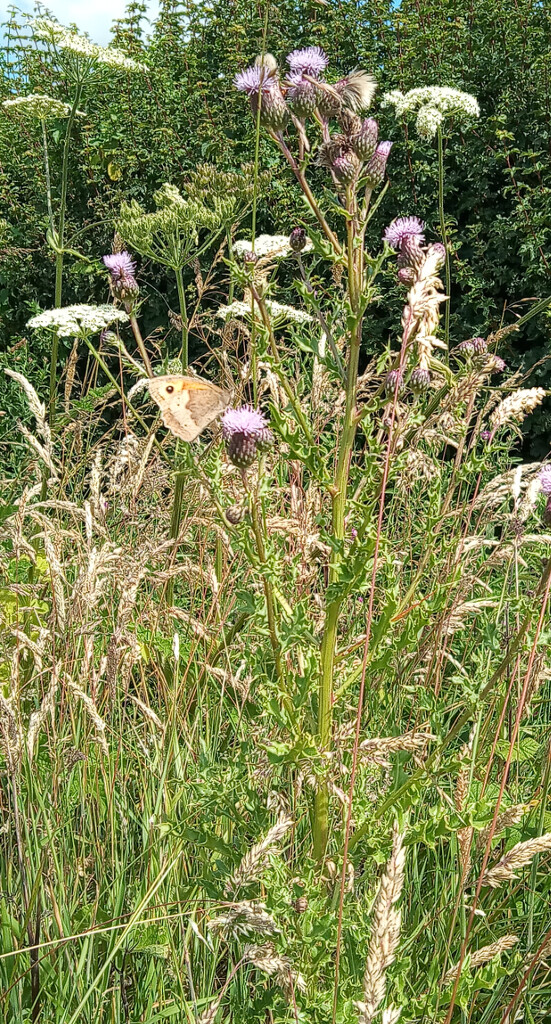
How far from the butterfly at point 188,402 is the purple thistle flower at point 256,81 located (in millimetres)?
740

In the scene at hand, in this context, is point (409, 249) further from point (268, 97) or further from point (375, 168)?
point (268, 97)

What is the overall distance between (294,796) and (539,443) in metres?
3.83

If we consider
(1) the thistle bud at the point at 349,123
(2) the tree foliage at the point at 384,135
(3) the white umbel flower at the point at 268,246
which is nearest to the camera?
(1) the thistle bud at the point at 349,123

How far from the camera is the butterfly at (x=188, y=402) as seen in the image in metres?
2.49

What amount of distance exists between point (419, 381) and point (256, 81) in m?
0.86

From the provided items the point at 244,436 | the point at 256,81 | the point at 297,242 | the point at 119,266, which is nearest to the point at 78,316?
the point at 119,266

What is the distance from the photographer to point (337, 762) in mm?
1935

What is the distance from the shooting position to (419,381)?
79.2 inches

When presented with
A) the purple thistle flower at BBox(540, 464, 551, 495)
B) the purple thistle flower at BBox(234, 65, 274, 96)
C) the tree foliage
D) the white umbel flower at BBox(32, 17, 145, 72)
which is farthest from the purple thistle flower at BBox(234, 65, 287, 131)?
the tree foliage

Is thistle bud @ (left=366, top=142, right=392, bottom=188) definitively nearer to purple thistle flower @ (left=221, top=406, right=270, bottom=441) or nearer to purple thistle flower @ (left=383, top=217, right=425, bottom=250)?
purple thistle flower @ (left=383, top=217, right=425, bottom=250)

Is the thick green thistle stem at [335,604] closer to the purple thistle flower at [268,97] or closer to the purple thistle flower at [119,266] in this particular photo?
the purple thistle flower at [268,97]

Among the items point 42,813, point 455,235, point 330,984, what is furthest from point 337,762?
A: point 455,235

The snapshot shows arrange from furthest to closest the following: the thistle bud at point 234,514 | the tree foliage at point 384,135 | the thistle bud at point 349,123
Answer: the tree foliage at point 384,135
the thistle bud at point 234,514
the thistle bud at point 349,123

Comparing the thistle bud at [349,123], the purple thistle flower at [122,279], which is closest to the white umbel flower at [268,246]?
the purple thistle flower at [122,279]
